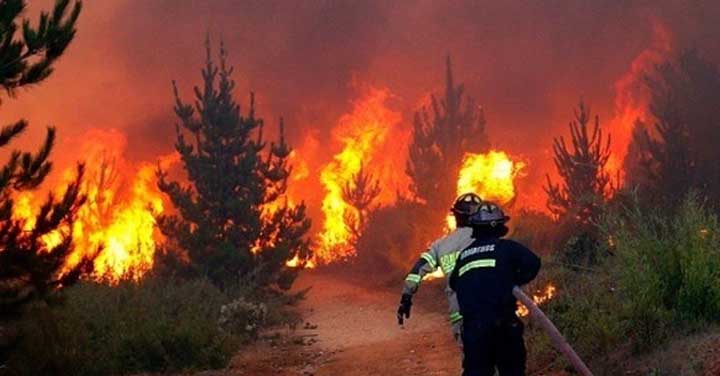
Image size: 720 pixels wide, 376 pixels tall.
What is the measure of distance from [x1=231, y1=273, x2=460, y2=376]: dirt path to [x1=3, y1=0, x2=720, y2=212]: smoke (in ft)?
60.8

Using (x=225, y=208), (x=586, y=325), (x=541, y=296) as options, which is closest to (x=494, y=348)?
(x=586, y=325)

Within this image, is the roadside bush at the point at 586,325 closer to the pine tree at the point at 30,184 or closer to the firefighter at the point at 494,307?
the firefighter at the point at 494,307

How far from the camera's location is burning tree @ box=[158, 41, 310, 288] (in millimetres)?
19984

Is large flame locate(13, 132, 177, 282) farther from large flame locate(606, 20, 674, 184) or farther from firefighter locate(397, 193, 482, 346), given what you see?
large flame locate(606, 20, 674, 184)

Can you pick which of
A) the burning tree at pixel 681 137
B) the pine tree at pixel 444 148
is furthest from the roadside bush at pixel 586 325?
the pine tree at pixel 444 148

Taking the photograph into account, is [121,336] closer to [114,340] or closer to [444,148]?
[114,340]

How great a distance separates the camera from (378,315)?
18.1 meters

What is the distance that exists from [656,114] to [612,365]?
2338cm

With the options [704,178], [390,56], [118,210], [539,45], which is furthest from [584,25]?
[118,210]

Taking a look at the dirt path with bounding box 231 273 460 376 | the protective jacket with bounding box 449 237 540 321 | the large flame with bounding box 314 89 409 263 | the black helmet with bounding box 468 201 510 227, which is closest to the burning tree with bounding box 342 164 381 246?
the large flame with bounding box 314 89 409 263

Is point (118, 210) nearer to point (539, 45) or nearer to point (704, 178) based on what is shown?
point (704, 178)

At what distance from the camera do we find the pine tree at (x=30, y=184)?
8.26 m

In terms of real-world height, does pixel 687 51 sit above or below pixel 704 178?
above

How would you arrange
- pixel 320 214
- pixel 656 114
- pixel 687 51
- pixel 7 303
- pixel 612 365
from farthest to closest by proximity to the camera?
1. pixel 320 214
2. pixel 687 51
3. pixel 656 114
4. pixel 7 303
5. pixel 612 365
